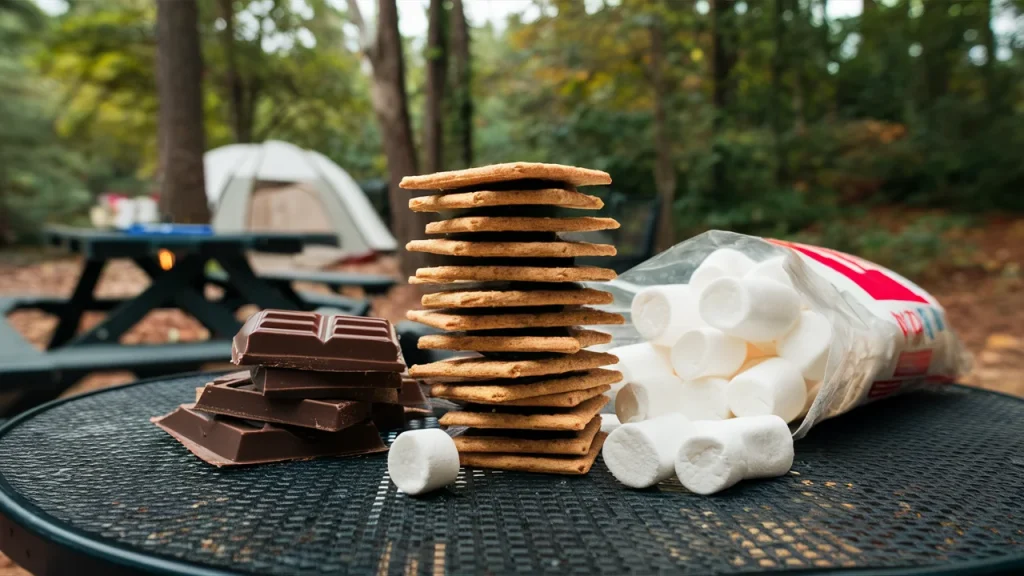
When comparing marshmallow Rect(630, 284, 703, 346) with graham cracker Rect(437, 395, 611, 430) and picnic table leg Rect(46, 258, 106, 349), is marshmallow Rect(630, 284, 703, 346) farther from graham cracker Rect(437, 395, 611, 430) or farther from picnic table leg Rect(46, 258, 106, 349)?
picnic table leg Rect(46, 258, 106, 349)

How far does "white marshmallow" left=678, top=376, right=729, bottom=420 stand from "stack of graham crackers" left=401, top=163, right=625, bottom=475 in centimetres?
17

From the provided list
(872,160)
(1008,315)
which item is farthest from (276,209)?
(1008,315)

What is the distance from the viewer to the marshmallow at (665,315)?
1.25m

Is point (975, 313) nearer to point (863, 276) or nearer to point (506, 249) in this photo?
point (863, 276)

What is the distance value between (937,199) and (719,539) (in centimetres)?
827

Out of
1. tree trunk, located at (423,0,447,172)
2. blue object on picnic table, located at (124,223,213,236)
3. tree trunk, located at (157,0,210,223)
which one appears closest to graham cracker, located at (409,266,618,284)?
blue object on picnic table, located at (124,223,213,236)

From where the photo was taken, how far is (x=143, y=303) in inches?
144

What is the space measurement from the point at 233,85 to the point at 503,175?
14.2 metres

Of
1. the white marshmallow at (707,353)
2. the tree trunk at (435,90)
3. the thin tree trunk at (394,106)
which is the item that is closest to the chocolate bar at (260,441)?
the white marshmallow at (707,353)

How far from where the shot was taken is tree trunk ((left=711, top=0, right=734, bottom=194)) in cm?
764

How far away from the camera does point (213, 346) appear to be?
3.30m

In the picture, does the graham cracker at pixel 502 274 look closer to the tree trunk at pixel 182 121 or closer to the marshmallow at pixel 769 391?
the marshmallow at pixel 769 391

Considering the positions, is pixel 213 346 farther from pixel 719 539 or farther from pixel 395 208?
pixel 395 208

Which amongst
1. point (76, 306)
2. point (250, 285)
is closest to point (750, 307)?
point (250, 285)
